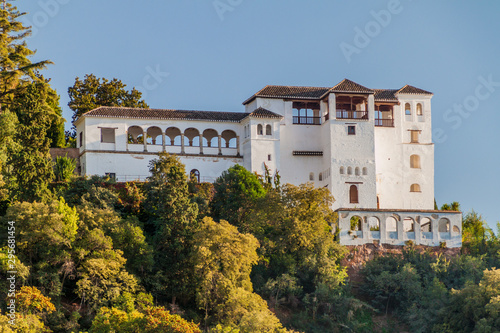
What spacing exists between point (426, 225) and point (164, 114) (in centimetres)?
1876

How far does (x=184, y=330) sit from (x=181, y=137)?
24.6 metres

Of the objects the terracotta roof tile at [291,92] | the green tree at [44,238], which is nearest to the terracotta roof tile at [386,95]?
the terracotta roof tile at [291,92]

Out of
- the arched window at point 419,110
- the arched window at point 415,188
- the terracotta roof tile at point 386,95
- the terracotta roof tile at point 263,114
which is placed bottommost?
the arched window at point 415,188

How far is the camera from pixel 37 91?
51.0 m

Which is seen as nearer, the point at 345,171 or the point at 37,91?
the point at 37,91

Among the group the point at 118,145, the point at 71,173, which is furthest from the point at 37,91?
the point at 118,145

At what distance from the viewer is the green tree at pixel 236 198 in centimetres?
5056

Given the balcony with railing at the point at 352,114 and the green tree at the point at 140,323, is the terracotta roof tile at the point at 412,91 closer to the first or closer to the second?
the balcony with railing at the point at 352,114

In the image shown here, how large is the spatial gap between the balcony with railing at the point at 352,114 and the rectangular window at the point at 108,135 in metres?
15.0

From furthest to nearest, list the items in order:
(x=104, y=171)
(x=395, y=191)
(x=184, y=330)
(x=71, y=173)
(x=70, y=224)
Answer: (x=395, y=191) < (x=104, y=171) < (x=71, y=173) < (x=70, y=224) < (x=184, y=330)

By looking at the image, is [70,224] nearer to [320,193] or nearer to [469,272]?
[320,193]

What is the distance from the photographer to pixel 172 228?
4653 centimetres

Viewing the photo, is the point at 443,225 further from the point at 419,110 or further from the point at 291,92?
the point at 291,92

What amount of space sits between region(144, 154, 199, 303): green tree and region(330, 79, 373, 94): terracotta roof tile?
1571 centimetres
